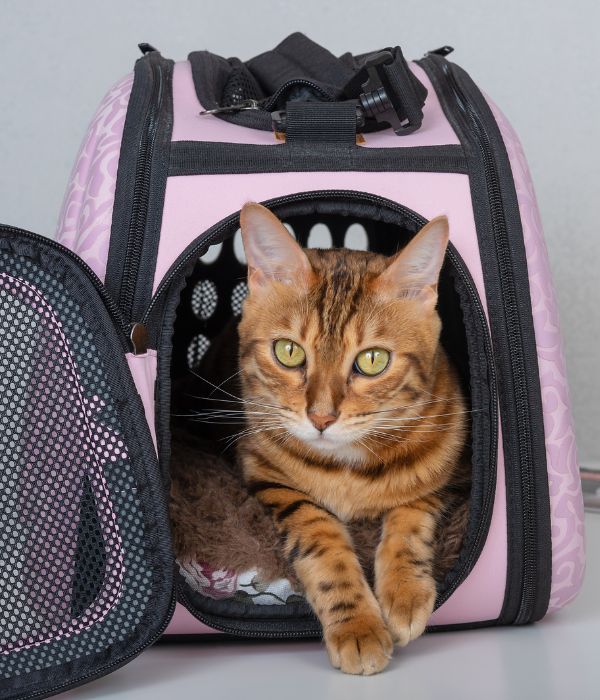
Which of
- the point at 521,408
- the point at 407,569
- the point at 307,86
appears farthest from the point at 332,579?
the point at 307,86

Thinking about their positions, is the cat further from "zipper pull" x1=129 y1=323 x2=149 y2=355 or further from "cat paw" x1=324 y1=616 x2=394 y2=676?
"zipper pull" x1=129 y1=323 x2=149 y2=355

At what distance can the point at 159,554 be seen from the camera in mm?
1140

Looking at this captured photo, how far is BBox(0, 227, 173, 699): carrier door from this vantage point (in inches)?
44.7

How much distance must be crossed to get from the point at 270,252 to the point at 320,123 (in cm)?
19

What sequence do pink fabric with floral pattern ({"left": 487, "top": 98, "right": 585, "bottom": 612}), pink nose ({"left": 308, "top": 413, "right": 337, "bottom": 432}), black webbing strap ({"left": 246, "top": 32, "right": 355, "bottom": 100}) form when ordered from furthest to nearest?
black webbing strap ({"left": 246, "top": 32, "right": 355, "bottom": 100}) < pink fabric with floral pattern ({"left": 487, "top": 98, "right": 585, "bottom": 612}) < pink nose ({"left": 308, "top": 413, "right": 337, "bottom": 432})

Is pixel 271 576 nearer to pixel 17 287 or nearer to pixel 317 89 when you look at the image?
pixel 17 287

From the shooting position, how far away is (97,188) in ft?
4.28

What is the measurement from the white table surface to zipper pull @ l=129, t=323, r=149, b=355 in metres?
0.39

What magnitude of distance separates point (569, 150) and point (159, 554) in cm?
151

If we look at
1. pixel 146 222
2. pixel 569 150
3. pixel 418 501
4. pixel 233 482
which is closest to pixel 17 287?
pixel 146 222

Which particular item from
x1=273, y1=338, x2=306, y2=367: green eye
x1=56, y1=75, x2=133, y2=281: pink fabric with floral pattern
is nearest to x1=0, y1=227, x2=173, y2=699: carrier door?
x1=56, y1=75, x2=133, y2=281: pink fabric with floral pattern

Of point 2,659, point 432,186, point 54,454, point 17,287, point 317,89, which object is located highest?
point 317,89

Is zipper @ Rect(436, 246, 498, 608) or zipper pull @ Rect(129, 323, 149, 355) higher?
zipper pull @ Rect(129, 323, 149, 355)

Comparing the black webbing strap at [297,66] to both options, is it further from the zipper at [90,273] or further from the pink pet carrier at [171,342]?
the zipper at [90,273]
